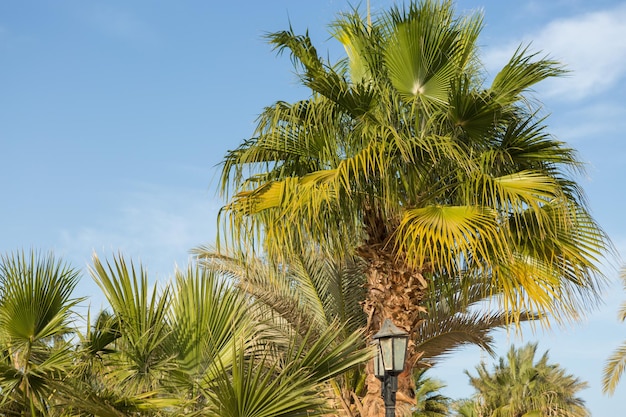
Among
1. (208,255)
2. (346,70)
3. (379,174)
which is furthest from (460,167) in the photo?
(208,255)

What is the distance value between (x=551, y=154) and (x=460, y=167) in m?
1.28

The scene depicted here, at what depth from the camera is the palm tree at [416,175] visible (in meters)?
9.51

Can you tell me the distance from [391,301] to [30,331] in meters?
4.26

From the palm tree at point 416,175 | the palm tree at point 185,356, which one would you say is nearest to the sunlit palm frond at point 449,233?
the palm tree at point 416,175

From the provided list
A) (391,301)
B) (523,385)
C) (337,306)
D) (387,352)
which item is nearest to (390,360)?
(387,352)

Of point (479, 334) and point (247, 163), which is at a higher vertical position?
point (247, 163)

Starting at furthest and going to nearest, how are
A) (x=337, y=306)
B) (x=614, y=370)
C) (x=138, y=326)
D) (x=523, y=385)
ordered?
(x=523, y=385), (x=614, y=370), (x=337, y=306), (x=138, y=326)

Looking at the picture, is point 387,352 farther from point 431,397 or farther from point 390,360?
point 431,397

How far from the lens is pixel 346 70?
11.5 m

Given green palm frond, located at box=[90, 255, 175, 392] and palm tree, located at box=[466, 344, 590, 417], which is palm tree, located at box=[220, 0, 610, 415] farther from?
palm tree, located at box=[466, 344, 590, 417]

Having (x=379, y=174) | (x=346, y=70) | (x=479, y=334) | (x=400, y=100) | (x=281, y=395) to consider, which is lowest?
(x=281, y=395)

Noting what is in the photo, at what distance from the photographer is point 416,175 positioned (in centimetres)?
984

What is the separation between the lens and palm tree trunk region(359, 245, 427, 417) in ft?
32.6

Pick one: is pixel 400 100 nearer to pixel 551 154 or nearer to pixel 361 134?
pixel 361 134
